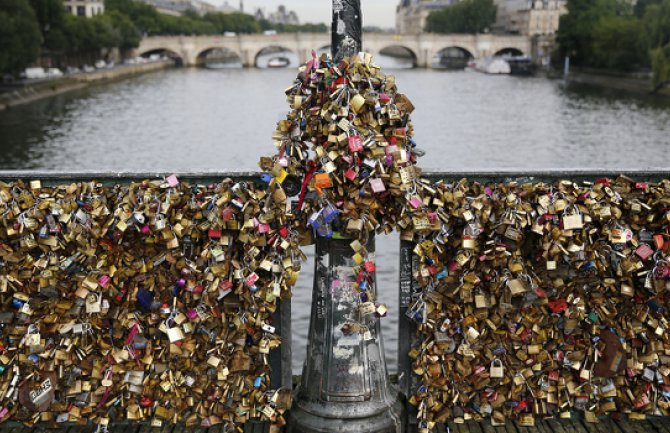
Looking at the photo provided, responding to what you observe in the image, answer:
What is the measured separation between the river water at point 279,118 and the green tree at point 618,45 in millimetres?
4639

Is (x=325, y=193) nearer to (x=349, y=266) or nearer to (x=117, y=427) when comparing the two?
(x=349, y=266)

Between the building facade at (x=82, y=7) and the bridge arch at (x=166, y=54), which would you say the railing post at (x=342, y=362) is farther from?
the building facade at (x=82, y=7)

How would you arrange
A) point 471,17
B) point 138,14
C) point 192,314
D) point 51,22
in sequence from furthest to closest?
point 471,17 → point 138,14 → point 51,22 → point 192,314

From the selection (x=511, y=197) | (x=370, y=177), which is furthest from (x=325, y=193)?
(x=511, y=197)

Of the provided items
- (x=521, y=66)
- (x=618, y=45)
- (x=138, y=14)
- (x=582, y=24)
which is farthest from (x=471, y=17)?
(x=618, y=45)

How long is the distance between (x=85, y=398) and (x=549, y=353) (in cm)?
271

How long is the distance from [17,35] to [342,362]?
131 ft

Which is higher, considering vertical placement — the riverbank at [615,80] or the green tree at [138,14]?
the green tree at [138,14]

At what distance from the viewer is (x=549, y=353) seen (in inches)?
Result: 183

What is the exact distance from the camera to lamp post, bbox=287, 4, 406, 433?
430 cm

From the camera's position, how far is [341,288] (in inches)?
169

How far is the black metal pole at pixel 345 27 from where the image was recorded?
4148mm

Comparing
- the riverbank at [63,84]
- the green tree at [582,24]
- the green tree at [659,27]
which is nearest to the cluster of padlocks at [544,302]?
the riverbank at [63,84]

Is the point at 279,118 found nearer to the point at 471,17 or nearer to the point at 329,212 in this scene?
the point at 329,212
